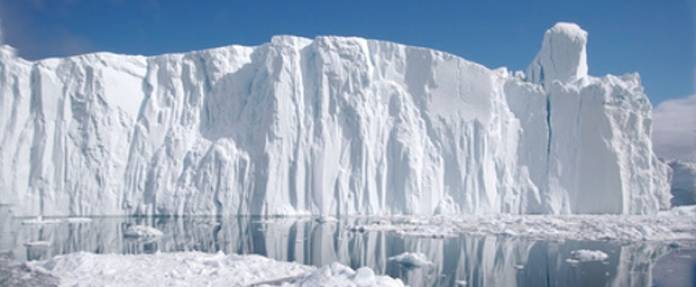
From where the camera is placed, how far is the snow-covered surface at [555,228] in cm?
2173

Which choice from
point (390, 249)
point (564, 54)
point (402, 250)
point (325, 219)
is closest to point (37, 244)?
point (390, 249)

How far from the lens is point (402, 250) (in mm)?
17766

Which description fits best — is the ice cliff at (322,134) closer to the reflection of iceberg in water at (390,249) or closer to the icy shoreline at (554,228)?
the icy shoreline at (554,228)

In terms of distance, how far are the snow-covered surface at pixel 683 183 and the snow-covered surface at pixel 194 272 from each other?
39.1 meters

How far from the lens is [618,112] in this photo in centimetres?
3164

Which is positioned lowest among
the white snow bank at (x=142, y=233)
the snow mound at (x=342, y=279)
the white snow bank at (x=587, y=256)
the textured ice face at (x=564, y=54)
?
the white snow bank at (x=587, y=256)

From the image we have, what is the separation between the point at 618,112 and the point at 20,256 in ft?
93.9

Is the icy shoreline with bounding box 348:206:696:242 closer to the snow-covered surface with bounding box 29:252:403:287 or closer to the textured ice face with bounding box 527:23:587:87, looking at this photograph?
the snow-covered surface with bounding box 29:252:403:287

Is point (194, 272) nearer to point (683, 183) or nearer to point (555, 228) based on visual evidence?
point (555, 228)

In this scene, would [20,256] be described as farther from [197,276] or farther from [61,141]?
[61,141]

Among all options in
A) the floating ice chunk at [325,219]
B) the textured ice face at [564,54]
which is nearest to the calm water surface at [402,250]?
the floating ice chunk at [325,219]

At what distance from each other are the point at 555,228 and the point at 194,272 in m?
15.9

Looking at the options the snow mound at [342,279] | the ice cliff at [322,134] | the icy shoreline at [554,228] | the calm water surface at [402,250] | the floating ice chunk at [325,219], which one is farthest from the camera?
the ice cliff at [322,134]

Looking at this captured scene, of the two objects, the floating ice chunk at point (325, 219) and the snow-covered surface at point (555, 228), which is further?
the floating ice chunk at point (325, 219)
